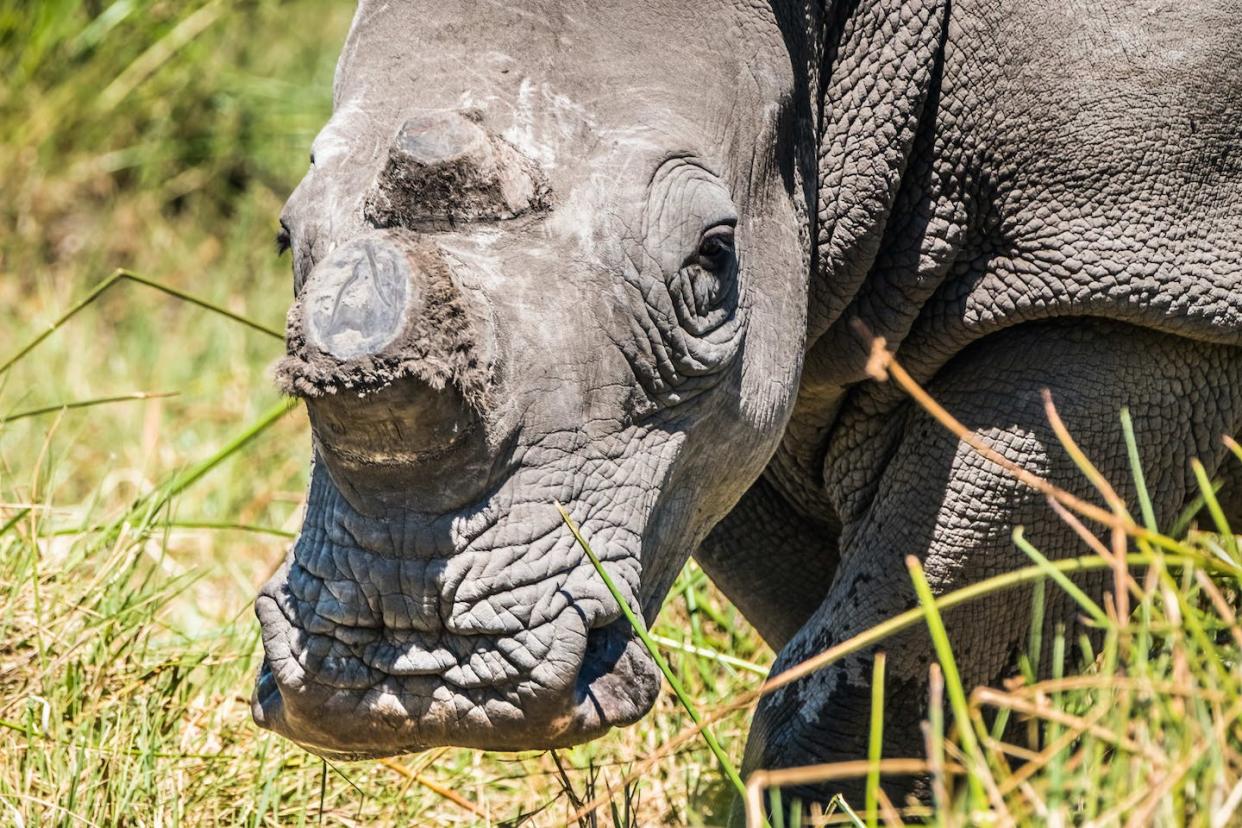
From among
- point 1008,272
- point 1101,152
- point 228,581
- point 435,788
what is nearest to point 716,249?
point 1008,272

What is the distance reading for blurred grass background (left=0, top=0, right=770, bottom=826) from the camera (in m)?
3.38

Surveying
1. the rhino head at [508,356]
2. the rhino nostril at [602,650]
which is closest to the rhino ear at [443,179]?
the rhino head at [508,356]

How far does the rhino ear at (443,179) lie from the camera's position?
2553 mm

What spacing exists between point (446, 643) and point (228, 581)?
2.70 m

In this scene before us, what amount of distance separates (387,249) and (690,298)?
1.70 feet

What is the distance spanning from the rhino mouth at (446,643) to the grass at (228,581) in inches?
4.3

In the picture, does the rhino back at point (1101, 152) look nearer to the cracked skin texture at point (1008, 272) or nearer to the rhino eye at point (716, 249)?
the cracked skin texture at point (1008, 272)

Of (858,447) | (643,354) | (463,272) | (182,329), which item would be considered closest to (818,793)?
(858,447)

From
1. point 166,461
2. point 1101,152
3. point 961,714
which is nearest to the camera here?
point 961,714

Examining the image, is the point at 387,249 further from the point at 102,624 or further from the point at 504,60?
the point at 102,624

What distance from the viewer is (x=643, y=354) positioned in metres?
2.70

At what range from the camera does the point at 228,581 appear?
513 cm

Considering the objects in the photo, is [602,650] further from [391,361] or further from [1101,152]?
[1101,152]

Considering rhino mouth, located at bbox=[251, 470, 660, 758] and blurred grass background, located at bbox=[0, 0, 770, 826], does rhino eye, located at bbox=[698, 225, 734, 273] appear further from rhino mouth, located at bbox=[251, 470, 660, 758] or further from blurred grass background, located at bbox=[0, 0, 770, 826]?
blurred grass background, located at bbox=[0, 0, 770, 826]
